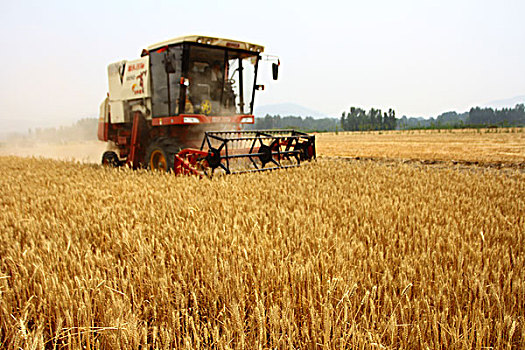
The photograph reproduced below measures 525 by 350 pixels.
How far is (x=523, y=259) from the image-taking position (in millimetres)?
2078

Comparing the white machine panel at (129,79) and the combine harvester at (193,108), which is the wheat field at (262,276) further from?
the white machine panel at (129,79)

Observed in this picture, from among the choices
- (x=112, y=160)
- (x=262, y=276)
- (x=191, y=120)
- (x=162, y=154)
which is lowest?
(x=262, y=276)

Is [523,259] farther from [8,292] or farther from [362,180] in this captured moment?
[362,180]

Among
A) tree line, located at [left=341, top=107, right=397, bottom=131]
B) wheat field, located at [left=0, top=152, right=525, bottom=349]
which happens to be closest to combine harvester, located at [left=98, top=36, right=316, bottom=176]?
wheat field, located at [left=0, top=152, right=525, bottom=349]

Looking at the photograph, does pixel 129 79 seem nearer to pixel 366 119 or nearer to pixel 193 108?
pixel 193 108

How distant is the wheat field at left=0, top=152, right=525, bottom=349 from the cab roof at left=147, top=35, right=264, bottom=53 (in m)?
3.90

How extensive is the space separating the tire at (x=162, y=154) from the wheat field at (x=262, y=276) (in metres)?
2.54

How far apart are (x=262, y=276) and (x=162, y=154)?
18.1 ft

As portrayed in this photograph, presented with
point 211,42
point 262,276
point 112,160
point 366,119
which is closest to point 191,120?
point 211,42

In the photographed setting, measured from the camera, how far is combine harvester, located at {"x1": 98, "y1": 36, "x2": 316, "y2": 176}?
269 inches

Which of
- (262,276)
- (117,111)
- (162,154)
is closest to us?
(262,276)

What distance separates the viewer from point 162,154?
6.93 m

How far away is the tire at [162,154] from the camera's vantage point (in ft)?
21.9

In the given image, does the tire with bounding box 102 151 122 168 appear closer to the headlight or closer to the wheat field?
the headlight
